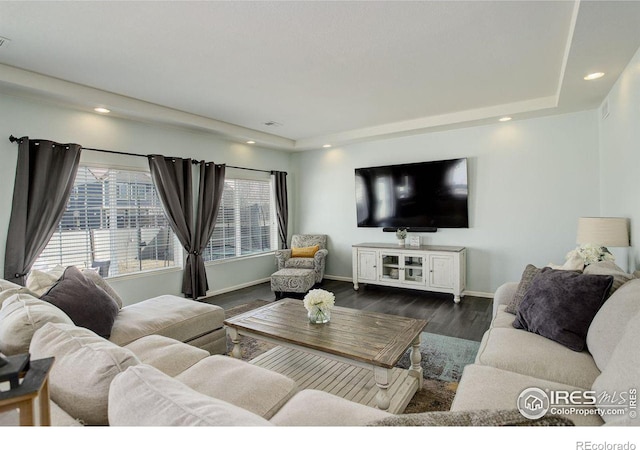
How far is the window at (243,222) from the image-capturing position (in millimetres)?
5266

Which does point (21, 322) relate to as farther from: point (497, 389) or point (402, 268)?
point (402, 268)

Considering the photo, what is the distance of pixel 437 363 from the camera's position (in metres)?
2.69

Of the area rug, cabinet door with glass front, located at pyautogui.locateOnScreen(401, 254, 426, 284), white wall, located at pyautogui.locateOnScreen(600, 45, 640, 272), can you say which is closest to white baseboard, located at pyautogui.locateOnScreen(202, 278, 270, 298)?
the area rug

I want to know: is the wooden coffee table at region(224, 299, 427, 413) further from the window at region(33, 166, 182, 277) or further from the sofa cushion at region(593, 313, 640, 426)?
the window at region(33, 166, 182, 277)

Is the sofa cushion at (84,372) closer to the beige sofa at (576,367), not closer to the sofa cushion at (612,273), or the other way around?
the beige sofa at (576,367)

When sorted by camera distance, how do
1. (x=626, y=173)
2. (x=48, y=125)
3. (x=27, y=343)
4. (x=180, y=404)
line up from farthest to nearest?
1. (x=48, y=125)
2. (x=626, y=173)
3. (x=27, y=343)
4. (x=180, y=404)

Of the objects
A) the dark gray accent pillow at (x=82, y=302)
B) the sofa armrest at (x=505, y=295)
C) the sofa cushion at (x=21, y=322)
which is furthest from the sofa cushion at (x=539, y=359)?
the dark gray accent pillow at (x=82, y=302)

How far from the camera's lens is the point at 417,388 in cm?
229

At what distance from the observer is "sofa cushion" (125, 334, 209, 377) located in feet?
5.82

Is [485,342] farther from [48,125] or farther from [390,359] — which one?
[48,125]

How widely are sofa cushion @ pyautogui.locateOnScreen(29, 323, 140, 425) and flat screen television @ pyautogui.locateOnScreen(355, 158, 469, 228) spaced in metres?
4.60

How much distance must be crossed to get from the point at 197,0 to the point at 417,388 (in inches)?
115

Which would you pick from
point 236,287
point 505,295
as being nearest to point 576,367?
point 505,295
